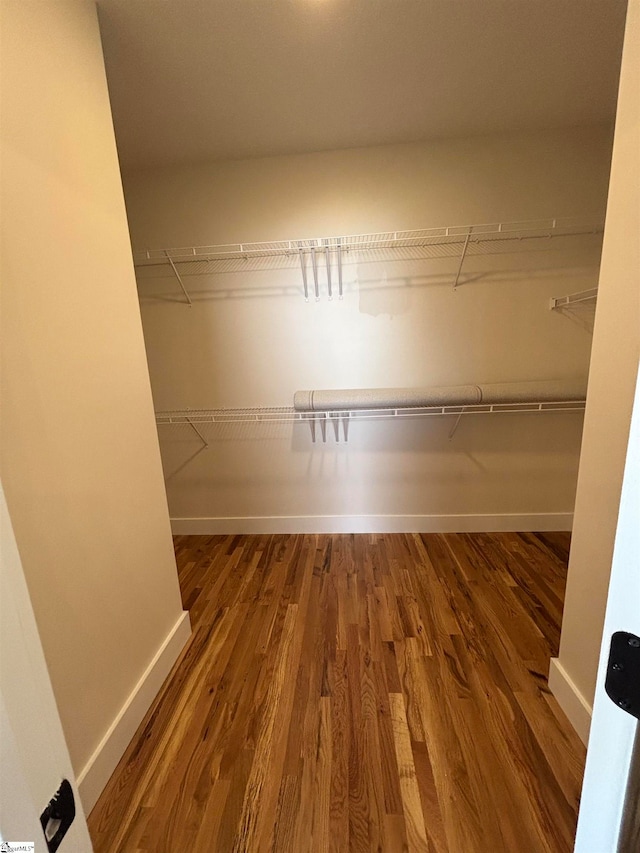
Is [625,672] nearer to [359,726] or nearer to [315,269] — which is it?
[359,726]

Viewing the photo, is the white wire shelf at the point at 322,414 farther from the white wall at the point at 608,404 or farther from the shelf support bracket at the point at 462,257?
the white wall at the point at 608,404

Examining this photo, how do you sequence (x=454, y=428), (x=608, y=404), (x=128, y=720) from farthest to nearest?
(x=454, y=428) < (x=128, y=720) < (x=608, y=404)

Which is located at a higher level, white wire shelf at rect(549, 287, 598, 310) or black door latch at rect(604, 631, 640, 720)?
white wire shelf at rect(549, 287, 598, 310)

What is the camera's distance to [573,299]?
227cm

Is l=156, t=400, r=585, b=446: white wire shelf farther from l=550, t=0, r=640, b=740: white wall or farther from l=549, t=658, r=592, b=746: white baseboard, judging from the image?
l=549, t=658, r=592, b=746: white baseboard

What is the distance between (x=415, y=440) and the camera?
258 centimetres

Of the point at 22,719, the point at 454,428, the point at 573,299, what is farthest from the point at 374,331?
the point at 22,719

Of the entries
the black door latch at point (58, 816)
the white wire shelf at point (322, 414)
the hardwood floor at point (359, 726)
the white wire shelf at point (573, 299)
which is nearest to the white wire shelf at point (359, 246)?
the white wire shelf at point (573, 299)

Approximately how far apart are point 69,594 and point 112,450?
0.45 m

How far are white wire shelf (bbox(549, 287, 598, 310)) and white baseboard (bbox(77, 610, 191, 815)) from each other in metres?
2.71

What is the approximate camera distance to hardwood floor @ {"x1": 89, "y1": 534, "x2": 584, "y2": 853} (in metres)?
1.06

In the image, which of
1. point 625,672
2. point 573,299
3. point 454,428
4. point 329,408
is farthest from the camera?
point 454,428

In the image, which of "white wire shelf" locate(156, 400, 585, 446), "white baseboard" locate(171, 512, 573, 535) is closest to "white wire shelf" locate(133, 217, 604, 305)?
"white wire shelf" locate(156, 400, 585, 446)

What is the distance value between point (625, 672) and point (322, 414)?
7.26 feet
